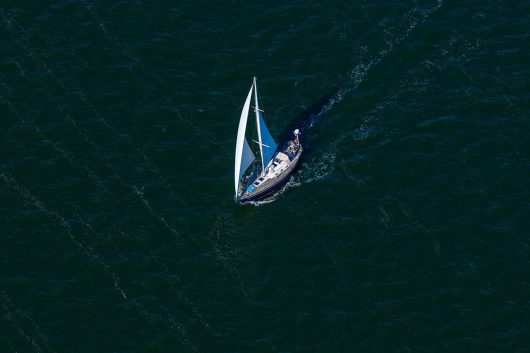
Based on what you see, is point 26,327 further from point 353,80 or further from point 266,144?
point 353,80

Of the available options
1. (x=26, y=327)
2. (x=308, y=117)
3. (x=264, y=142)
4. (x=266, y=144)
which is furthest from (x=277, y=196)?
(x=26, y=327)

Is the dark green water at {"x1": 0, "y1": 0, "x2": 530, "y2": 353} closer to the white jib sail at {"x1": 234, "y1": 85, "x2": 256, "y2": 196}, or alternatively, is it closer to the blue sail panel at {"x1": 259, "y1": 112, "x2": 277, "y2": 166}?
the white jib sail at {"x1": 234, "y1": 85, "x2": 256, "y2": 196}

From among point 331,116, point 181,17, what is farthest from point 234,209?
point 181,17

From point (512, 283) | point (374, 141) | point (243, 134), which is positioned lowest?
point (512, 283)

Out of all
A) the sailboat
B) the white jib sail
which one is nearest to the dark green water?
the sailboat

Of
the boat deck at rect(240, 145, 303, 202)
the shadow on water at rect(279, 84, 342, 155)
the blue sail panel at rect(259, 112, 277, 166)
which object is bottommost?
the boat deck at rect(240, 145, 303, 202)

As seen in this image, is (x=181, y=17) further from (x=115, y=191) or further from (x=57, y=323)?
(x=57, y=323)
